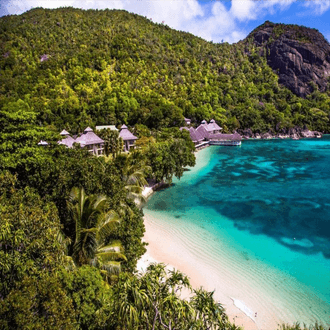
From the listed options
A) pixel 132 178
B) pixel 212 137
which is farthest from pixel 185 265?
pixel 212 137

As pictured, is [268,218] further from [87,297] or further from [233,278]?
[87,297]

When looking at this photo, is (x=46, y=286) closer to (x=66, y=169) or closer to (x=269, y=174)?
(x=66, y=169)

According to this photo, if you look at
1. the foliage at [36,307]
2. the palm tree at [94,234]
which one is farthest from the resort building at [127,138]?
the foliage at [36,307]

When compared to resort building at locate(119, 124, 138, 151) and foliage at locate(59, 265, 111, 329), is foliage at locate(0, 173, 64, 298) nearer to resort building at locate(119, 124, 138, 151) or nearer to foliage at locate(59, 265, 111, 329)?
foliage at locate(59, 265, 111, 329)

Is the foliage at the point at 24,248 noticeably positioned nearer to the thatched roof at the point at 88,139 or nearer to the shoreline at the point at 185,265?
the shoreline at the point at 185,265

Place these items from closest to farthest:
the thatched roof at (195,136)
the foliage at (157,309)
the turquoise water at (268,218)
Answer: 1. the foliage at (157,309)
2. the turquoise water at (268,218)
3. the thatched roof at (195,136)

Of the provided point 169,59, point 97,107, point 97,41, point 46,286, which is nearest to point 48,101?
point 97,107
